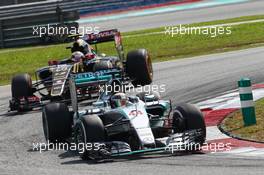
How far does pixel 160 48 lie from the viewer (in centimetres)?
2736

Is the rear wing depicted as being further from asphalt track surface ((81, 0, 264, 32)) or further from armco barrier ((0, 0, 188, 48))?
asphalt track surface ((81, 0, 264, 32))

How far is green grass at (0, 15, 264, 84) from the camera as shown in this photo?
2550 centimetres

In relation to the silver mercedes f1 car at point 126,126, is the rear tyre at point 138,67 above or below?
above

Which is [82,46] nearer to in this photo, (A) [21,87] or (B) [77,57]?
(B) [77,57]

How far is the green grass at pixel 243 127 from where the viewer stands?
39.2 ft

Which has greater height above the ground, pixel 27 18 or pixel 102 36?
pixel 27 18

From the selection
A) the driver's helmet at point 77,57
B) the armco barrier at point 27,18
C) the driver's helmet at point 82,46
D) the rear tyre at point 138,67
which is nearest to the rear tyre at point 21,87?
the driver's helmet at point 77,57

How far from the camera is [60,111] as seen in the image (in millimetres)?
12531

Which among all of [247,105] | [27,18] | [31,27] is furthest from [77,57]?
[27,18]

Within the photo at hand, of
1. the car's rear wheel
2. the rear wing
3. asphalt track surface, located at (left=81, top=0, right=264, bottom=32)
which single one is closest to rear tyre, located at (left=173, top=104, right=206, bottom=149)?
the car's rear wheel

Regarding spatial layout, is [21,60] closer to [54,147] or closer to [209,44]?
[209,44]

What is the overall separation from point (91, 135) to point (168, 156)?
1.16m

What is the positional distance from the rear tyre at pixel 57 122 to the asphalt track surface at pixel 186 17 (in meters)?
21.8

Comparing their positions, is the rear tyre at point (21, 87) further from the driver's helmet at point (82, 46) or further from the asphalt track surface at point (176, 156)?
the driver's helmet at point (82, 46)
